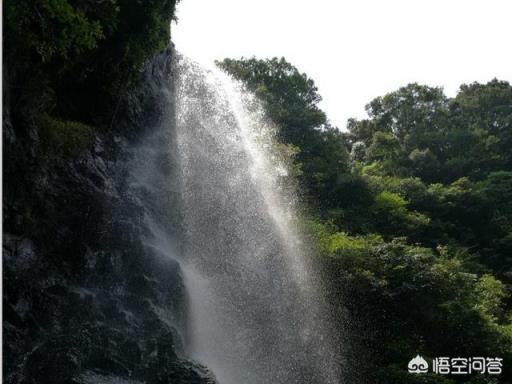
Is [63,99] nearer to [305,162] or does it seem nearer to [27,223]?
[27,223]

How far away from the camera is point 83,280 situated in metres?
11.0

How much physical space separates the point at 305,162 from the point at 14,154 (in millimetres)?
17135

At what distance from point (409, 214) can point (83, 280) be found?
1572 centimetres

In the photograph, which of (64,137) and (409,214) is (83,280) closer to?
(64,137)

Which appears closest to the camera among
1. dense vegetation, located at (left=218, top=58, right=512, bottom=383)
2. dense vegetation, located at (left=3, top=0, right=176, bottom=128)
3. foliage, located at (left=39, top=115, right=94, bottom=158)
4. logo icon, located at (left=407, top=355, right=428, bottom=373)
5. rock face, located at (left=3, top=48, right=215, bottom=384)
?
dense vegetation, located at (left=3, top=0, right=176, bottom=128)

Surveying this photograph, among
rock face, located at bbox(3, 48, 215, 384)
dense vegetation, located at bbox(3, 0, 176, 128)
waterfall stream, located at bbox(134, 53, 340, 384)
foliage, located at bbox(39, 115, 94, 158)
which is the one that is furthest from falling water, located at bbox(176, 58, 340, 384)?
dense vegetation, located at bbox(3, 0, 176, 128)

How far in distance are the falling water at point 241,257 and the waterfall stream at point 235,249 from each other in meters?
0.03

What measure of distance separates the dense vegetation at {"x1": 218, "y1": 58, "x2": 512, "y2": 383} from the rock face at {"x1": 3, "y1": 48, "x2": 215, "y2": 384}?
6109 millimetres

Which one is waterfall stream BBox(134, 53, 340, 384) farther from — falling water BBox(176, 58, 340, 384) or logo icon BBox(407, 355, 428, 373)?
logo icon BBox(407, 355, 428, 373)

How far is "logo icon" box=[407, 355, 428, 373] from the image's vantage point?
13.3 metres

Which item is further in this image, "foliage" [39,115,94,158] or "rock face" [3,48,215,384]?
"foliage" [39,115,94,158]

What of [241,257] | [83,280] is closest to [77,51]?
[83,280]

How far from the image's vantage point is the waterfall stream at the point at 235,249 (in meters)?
13.3

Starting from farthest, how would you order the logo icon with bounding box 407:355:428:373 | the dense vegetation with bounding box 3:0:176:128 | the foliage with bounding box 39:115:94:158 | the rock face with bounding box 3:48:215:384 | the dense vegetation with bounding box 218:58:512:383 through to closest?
the dense vegetation with bounding box 218:58:512:383 → the logo icon with bounding box 407:355:428:373 → the foliage with bounding box 39:115:94:158 → the rock face with bounding box 3:48:215:384 → the dense vegetation with bounding box 3:0:176:128
